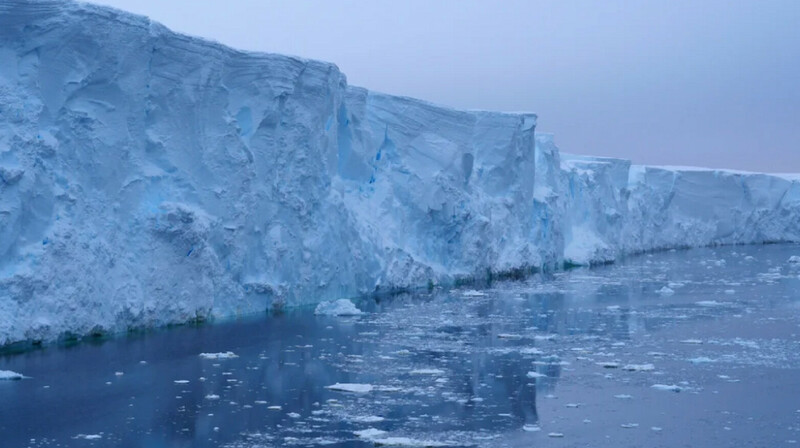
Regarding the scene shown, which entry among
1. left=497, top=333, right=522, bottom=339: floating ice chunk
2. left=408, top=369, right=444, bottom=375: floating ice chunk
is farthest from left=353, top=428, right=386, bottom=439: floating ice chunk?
left=497, top=333, right=522, bottom=339: floating ice chunk

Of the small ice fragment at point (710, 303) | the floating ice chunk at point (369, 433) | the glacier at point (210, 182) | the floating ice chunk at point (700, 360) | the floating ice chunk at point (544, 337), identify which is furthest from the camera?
the small ice fragment at point (710, 303)

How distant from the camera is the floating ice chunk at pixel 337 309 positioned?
13.4m

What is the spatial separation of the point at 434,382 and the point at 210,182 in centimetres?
560

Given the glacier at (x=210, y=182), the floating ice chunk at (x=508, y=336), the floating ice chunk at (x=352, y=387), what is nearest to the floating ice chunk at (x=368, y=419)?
the floating ice chunk at (x=352, y=387)

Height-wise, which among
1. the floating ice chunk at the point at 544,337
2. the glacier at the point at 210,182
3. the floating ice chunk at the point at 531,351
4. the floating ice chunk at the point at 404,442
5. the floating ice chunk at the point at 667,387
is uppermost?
the glacier at the point at 210,182

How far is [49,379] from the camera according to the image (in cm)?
808

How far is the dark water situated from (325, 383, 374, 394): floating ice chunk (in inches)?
6.1

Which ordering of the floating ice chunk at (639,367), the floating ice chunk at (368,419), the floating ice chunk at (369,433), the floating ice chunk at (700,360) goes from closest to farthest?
1. the floating ice chunk at (369,433)
2. the floating ice chunk at (368,419)
3. the floating ice chunk at (639,367)
4. the floating ice chunk at (700,360)

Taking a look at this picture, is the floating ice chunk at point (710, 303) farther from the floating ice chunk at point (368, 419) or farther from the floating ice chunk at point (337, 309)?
the floating ice chunk at point (368, 419)

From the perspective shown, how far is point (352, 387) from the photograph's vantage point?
7.96m

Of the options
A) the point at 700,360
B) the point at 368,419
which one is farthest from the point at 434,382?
the point at 700,360

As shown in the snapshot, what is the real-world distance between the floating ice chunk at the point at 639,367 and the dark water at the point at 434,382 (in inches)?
4.0

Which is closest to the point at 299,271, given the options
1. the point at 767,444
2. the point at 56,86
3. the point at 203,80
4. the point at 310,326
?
the point at 310,326

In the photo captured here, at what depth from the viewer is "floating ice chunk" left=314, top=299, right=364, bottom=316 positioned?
13398mm
